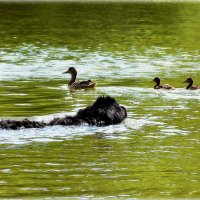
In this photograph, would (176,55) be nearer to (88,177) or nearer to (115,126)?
(115,126)

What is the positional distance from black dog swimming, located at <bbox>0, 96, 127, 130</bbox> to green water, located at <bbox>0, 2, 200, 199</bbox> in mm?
188

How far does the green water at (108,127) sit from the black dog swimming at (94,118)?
0.19 metres

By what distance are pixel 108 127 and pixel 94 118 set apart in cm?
31

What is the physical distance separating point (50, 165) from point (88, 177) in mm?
1104

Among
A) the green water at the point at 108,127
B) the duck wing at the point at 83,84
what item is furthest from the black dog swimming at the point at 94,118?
the duck wing at the point at 83,84

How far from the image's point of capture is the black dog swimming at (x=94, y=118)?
1777 centimetres

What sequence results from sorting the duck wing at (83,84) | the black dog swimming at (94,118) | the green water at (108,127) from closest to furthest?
the green water at (108,127)
the black dog swimming at (94,118)
the duck wing at (83,84)

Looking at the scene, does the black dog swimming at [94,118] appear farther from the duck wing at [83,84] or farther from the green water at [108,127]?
the duck wing at [83,84]

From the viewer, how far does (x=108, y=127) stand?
18359mm

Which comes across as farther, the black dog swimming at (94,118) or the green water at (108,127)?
the black dog swimming at (94,118)

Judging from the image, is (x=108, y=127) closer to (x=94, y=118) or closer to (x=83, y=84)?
(x=94, y=118)

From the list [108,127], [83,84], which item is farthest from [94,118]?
[83,84]

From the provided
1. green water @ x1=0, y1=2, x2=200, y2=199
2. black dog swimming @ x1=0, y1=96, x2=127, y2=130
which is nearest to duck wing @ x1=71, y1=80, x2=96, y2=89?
green water @ x1=0, y1=2, x2=200, y2=199

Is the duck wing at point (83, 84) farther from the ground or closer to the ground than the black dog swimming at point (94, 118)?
farther from the ground
